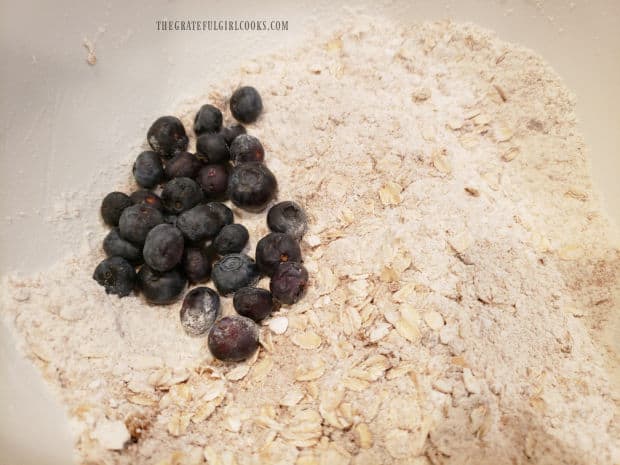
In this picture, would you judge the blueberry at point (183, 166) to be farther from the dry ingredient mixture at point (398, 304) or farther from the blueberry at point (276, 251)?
the blueberry at point (276, 251)

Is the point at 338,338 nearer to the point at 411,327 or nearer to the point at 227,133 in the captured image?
the point at 411,327

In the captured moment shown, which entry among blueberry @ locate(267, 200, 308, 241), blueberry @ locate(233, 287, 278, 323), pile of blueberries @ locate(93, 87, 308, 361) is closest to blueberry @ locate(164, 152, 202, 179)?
pile of blueberries @ locate(93, 87, 308, 361)

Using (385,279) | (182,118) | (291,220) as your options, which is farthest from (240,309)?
(182,118)

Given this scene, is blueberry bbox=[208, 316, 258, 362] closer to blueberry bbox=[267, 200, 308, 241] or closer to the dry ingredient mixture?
the dry ingredient mixture

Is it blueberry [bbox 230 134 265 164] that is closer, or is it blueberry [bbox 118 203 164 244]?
blueberry [bbox 118 203 164 244]

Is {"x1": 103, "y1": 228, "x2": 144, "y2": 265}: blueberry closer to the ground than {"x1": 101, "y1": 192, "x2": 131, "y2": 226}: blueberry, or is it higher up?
closer to the ground

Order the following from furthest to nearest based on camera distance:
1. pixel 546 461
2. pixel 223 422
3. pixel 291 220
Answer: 1. pixel 291 220
2. pixel 223 422
3. pixel 546 461
